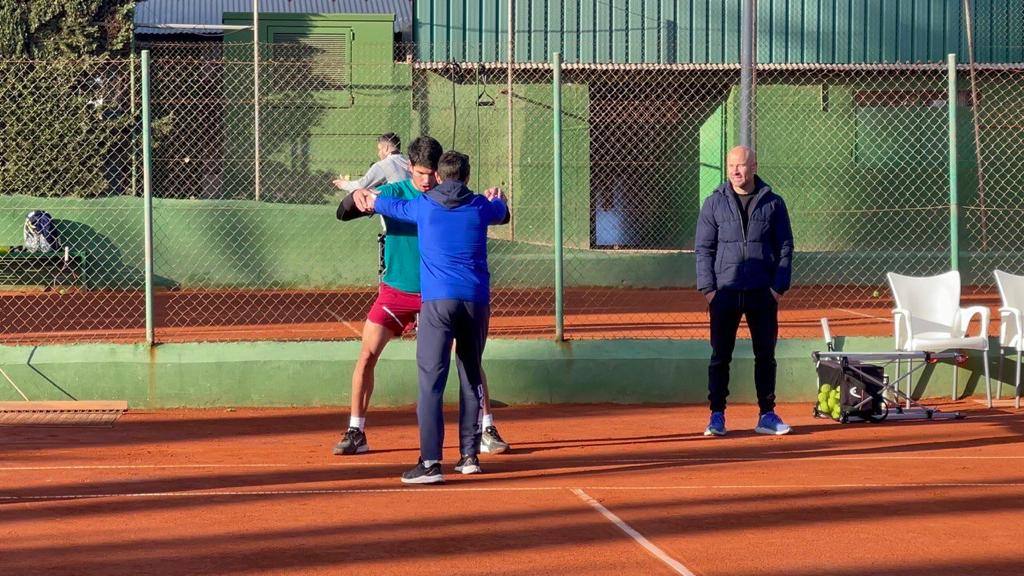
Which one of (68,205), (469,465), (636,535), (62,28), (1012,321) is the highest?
(62,28)

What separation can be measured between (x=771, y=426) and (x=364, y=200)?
3.38 m

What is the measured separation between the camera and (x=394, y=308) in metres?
8.23

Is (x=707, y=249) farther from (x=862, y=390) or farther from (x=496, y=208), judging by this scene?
(x=496, y=208)

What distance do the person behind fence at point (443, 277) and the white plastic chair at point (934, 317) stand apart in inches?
174

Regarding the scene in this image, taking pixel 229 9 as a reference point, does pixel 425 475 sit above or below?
below

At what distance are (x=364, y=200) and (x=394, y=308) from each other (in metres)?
Answer: 0.91

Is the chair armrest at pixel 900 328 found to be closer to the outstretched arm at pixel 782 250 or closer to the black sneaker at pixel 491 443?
the outstretched arm at pixel 782 250

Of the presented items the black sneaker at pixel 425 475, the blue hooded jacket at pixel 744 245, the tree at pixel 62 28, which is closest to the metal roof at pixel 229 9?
the tree at pixel 62 28

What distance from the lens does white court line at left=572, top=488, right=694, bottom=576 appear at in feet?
18.6

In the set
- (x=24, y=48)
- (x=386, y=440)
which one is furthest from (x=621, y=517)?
(x=24, y=48)

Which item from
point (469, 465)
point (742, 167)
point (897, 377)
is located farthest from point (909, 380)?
point (469, 465)

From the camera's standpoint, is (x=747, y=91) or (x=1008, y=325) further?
(x=747, y=91)

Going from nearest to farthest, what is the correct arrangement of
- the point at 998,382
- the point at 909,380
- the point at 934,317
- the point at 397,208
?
1. the point at 397,208
2. the point at 909,380
3. the point at 998,382
4. the point at 934,317

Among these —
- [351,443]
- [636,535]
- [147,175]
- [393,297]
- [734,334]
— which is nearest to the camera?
[636,535]
